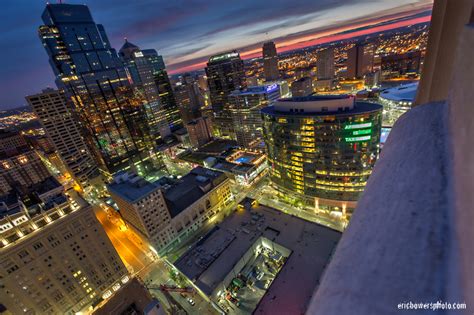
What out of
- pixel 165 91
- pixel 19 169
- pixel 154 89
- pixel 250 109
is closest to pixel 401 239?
pixel 250 109

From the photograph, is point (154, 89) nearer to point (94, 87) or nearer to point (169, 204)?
point (94, 87)

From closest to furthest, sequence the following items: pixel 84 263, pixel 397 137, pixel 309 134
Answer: pixel 397 137, pixel 84 263, pixel 309 134

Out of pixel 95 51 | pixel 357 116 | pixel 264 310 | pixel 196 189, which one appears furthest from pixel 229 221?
pixel 95 51

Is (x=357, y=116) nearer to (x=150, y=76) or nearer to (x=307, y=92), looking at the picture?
(x=307, y=92)

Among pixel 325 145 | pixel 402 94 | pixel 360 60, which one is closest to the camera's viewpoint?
pixel 325 145

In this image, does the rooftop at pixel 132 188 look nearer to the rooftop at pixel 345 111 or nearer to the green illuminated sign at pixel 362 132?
the rooftop at pixel 345 111
